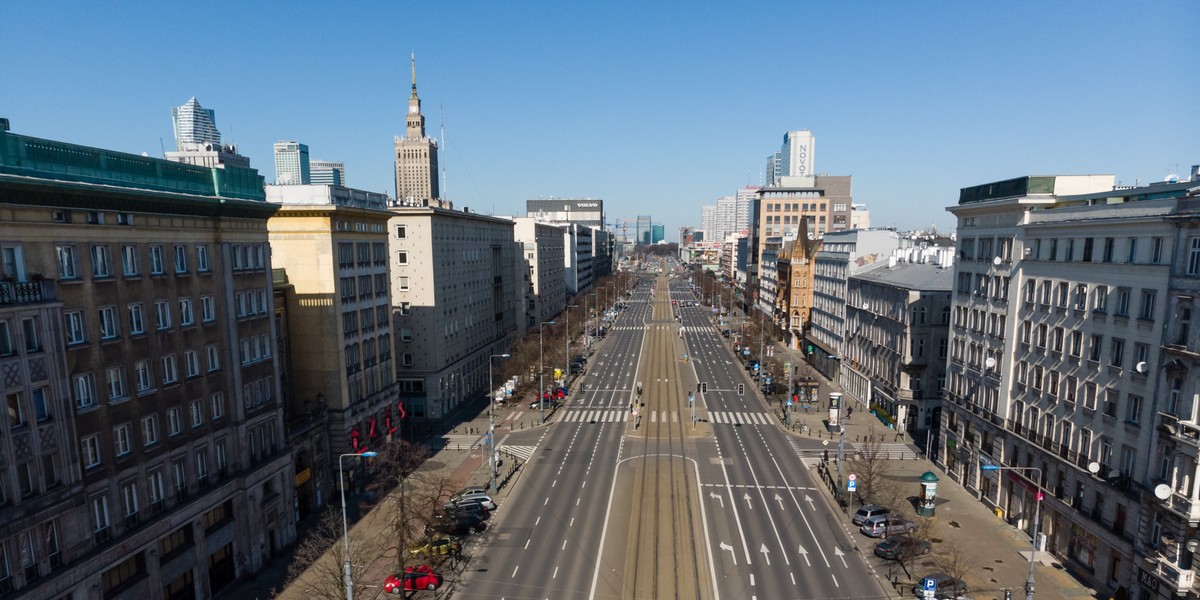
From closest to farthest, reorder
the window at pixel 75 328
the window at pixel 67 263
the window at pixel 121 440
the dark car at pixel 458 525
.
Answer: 1. the window at pixel 67 263
2. the window at pixel 75 328
3. the window at pixel 121 440
4. the dark car at pixel 458 525

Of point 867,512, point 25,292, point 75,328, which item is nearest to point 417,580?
point 75,328

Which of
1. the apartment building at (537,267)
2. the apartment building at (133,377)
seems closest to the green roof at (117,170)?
the apartment building at (133,377)

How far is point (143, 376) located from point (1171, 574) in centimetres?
5939

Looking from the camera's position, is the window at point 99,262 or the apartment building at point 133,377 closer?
the apartment building at point 133,377

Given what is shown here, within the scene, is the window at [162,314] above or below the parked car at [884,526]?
above

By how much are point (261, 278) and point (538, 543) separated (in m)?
29.2

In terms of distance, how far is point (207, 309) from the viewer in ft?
131

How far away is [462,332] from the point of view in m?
90.8

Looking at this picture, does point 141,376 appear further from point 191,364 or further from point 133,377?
point 191,364

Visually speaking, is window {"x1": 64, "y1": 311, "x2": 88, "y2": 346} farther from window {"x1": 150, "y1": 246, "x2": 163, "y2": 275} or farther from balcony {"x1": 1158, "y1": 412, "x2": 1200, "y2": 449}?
balcony {"x1": 1158, "y1": 412, "x2": 1200, "y2": 449}

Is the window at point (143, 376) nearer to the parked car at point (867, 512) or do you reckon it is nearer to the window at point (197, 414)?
the window at point (197, 414)

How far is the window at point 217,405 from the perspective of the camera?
1572 inches

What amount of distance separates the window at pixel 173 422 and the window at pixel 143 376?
2170 mm

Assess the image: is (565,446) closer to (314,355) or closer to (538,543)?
(538,543)
